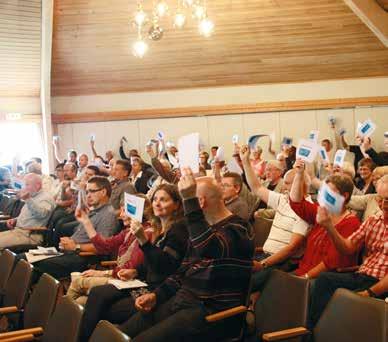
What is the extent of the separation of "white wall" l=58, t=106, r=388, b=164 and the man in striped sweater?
25.6 ft

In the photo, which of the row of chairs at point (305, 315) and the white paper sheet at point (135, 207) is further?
the white paper sheet at point (135, 207)

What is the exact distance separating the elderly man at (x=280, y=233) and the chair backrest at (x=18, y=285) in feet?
4.44

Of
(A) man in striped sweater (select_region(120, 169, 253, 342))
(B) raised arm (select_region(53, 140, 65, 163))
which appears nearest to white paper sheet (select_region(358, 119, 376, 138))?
(A) man in striped sweater (select_region(120, 169, 253, 342))

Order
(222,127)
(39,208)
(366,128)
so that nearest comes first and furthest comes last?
(39,208) → (366,128) → (222,127)

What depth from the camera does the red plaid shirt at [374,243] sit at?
2.99 meters

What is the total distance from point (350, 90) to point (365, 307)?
8310 millimetres

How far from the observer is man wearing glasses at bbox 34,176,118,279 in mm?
4211

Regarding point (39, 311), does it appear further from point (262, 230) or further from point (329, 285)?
point (262, 230)

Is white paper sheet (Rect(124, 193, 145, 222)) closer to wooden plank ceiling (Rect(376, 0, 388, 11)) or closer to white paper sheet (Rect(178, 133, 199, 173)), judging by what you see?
white paper sheet (Rect(178, 133, 199, 173))

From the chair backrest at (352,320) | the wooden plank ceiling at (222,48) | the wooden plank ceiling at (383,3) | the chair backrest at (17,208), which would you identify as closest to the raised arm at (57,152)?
the wooden plank ceiling at (222,48)

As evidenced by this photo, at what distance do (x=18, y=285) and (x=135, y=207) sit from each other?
0.90 meters

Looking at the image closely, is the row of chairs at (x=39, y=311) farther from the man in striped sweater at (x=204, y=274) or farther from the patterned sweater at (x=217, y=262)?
the patterned sweater at (x=217, y=262)

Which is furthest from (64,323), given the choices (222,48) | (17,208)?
(222,48)

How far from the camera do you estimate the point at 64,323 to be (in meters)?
2.37
